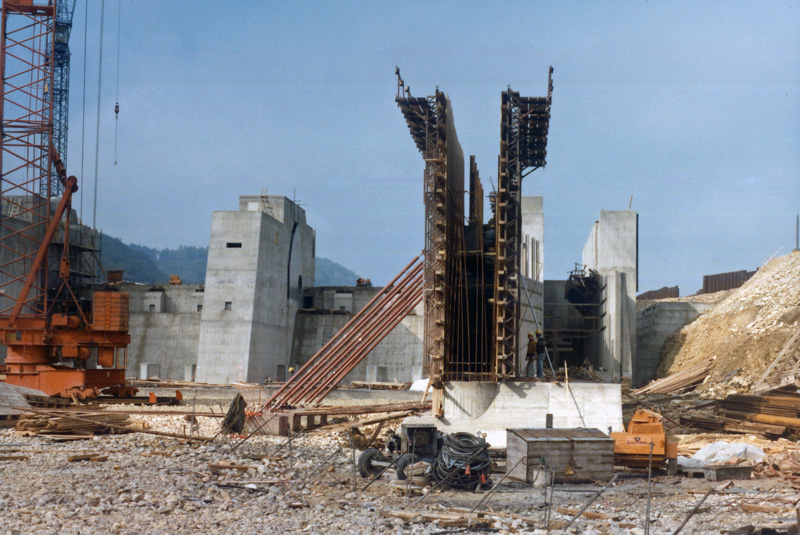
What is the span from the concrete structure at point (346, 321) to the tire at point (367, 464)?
29.8 metres

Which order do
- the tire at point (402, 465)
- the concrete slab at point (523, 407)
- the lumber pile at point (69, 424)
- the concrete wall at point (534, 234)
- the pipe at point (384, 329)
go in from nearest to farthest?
the tire at point (402, 465)
the lumber pile at point (69, 424)
the concrete slab at point (523, 407)
the pipe at point (384, 329)
the concrete wall at point (534, 234)

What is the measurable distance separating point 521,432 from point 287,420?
8446mm

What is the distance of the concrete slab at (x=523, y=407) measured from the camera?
70.1 ft

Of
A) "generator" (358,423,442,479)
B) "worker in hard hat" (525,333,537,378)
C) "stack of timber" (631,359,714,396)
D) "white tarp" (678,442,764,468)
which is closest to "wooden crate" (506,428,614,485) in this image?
"generator" (358,423,442,479)

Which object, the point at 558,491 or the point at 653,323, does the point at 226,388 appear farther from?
the point at 558,491

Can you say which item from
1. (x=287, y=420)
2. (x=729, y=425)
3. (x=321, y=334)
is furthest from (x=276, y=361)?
(x=729, y=425)

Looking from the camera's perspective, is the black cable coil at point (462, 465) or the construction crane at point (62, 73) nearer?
the black cable coil at point (462, 465)

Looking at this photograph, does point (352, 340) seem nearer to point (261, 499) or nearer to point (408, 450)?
point (408, 450)

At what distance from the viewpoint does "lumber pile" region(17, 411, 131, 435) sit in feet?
67.4

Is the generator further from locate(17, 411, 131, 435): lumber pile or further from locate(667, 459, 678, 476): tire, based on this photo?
locate(17, 411, 131, 435): lumber pile

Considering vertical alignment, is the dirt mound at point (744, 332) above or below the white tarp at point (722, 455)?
above

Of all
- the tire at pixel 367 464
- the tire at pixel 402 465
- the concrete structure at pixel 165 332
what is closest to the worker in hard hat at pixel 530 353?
the tire at pixel 367 464

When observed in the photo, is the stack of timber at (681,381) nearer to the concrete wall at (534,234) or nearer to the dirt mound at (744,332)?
the dirt mound at (744,332)

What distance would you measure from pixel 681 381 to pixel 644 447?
19782mm
